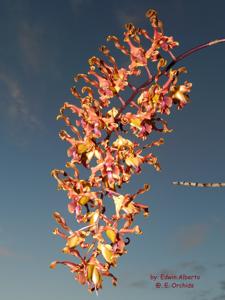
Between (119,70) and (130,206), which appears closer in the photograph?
(130,206)

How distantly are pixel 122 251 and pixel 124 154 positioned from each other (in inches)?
47.3

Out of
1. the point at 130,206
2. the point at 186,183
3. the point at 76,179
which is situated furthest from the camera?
the point at 76,179

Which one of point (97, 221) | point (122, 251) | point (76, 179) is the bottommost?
point (122, 251)

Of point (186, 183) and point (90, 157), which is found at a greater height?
point (90, 157)

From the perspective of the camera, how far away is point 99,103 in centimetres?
568

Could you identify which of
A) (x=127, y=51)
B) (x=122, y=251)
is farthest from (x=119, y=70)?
(x=122, y=251)

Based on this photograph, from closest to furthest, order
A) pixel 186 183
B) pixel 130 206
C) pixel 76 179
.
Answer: pixel 186 183
pixel 130 206
pixel 76 179

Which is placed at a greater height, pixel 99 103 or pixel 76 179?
pixel 99 103

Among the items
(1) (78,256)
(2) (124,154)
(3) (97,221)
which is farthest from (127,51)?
(1) (78,256)

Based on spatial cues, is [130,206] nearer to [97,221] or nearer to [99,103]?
[97,221]

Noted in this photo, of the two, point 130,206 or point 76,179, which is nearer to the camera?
point 130,206

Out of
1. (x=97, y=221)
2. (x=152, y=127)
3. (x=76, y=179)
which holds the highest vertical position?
(x=152, y=127)

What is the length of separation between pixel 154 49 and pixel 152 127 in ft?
3.44

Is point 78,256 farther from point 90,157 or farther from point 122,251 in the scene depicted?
point 90,157
